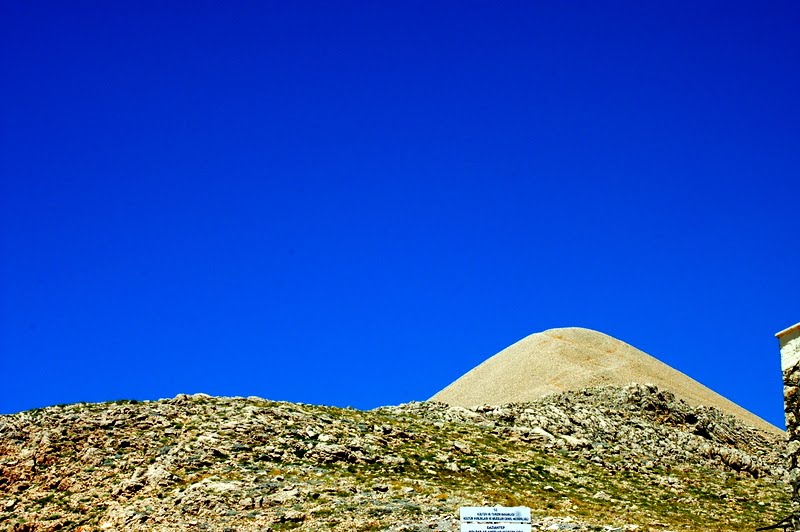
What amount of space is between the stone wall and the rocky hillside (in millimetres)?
3787

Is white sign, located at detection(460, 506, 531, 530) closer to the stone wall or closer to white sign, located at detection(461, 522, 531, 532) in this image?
white sign, located at detection(461, 522, 531, 532)

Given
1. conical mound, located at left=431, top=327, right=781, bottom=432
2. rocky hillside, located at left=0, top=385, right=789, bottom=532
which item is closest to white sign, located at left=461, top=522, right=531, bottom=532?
rocky hillside, located at left=0, top=385, right=789, bottom=532

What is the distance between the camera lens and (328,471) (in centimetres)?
2381

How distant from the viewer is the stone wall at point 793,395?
704 inches

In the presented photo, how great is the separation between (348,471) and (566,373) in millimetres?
28531

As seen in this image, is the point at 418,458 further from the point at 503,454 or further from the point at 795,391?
the point at 795,391

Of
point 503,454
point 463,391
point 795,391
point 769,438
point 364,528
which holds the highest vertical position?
point 463,391

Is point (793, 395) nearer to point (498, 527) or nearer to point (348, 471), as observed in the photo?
point (498, 527)

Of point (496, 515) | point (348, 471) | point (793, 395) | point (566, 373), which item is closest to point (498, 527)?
point (496, 515)

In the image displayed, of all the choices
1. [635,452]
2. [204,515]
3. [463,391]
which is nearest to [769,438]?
[635,452]

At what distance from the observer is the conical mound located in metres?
49.8

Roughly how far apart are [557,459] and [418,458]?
479cm

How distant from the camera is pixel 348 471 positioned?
24.0 m

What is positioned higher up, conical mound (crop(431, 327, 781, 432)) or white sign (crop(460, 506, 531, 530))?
conical mound (crop(431, 327, 781, 432))
